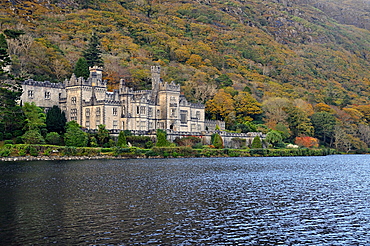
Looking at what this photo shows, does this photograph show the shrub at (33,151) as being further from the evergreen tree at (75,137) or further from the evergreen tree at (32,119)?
the evergreen tree at (75,137)

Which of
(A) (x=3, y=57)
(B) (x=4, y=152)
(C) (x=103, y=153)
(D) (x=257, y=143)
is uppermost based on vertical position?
(A) (x=3, y=57)

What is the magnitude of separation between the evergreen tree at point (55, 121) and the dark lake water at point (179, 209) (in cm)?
2518

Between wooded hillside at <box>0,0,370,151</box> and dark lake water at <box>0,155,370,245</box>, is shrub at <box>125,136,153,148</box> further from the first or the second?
dark lake water at <box>0,155,370,245</box>

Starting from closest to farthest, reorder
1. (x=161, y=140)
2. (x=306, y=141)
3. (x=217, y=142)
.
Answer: (x=161, y=140) → (x=217, y=142) → (x=306, y=141)

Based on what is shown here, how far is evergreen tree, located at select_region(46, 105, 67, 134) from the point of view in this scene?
78.1 m

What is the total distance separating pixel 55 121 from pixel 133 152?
44.2 ft

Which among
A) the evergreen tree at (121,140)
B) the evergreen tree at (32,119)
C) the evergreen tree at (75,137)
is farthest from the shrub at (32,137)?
the evergreen tree at (121,140)

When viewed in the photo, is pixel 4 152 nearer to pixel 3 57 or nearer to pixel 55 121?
pixel 55 121

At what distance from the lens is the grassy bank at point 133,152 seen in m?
70.1

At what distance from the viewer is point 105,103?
87125 millimetres

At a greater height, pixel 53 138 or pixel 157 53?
pixel 157 53

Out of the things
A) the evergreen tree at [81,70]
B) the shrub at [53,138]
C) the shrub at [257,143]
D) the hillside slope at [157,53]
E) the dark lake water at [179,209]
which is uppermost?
the hillside slope at [157,53]

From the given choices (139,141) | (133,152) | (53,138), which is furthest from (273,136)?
(53,138)

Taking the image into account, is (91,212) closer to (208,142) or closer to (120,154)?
(120,154)
